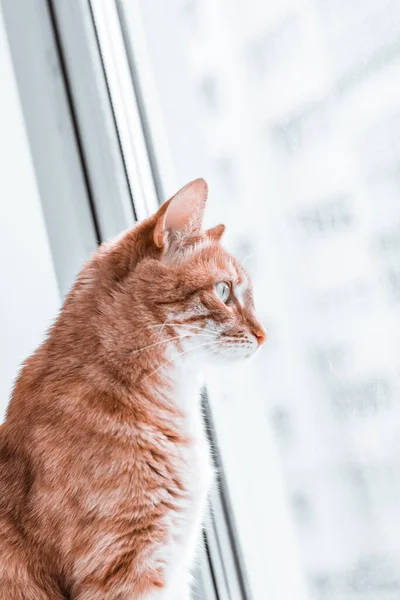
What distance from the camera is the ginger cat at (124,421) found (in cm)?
87

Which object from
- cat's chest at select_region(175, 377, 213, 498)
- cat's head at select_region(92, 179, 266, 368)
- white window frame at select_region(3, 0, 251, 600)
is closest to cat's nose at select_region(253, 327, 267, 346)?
cat's head at select_region(92, 179, 266, 368)

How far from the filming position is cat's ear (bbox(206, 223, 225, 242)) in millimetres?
1146

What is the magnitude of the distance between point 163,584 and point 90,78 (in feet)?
3.40

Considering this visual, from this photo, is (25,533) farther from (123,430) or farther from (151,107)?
(151,107)

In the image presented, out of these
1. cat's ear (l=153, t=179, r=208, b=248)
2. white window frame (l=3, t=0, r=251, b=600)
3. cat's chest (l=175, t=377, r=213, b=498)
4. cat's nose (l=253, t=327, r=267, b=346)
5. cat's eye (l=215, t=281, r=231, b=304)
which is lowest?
cat's chest (l=175, t=377, r=213, b=498)

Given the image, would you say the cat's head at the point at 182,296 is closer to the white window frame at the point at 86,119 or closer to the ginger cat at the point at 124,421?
the ginger cat at the point at 124,421

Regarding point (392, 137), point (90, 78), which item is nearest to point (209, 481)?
point (392, 137)

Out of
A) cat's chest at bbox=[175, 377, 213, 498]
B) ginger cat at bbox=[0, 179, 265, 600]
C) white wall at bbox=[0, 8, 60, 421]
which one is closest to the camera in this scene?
ginger cat at bbox=[0, 179, 265, 600]

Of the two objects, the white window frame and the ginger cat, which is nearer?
the ginger cat

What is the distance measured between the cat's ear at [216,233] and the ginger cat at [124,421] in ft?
0.07

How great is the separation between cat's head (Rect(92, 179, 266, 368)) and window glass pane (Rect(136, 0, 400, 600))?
0.54 feet

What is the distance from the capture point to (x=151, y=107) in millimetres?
1446

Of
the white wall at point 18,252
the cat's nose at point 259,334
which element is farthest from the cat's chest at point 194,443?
the white wall at point 18,252

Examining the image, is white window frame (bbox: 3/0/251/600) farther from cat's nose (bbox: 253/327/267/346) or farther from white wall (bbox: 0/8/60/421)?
cat's nose (bbox: 253/327/267/346)
